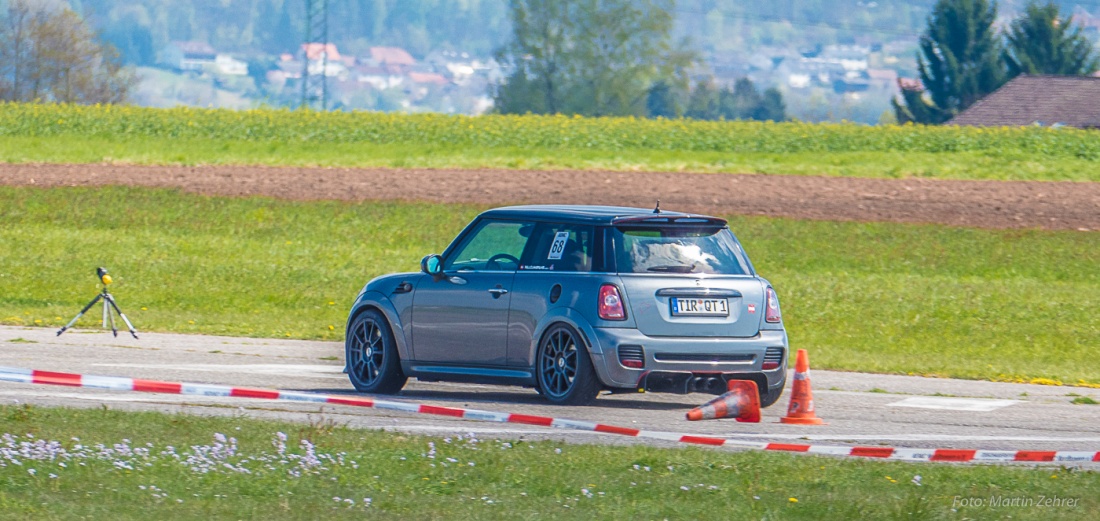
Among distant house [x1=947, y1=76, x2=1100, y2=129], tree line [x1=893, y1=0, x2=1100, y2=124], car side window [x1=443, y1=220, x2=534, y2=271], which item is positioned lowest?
car side window [x1=443, y1=220, x2=534, y2=271]

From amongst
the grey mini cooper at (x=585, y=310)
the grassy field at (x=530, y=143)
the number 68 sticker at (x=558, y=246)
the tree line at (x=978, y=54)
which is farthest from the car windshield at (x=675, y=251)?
the tree line at (x=978, y=54)

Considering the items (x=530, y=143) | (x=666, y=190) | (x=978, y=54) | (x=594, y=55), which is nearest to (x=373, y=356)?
(x=666, y=190)

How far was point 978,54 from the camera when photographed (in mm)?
91438

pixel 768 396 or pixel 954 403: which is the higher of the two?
pixel 768 396

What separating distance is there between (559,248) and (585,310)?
2.34ft

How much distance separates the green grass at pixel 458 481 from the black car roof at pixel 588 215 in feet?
8.86

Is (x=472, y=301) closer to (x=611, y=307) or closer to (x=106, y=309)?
(x=611, y=307)

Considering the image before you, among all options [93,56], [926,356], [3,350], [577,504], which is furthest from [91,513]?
[93,56]

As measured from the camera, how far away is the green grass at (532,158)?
38562 millimetres

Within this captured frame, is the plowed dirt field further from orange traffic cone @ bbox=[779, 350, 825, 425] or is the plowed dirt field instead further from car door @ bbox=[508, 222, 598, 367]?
orange traffic cone @ bbox=[779, 350, 825, 425]

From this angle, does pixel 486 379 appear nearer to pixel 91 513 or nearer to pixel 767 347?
pixel 767 347

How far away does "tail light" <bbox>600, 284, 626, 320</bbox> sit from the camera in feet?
35.7

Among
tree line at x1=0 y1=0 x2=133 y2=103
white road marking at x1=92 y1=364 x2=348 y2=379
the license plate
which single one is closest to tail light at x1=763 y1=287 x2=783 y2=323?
the license plate

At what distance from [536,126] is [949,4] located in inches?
2104
